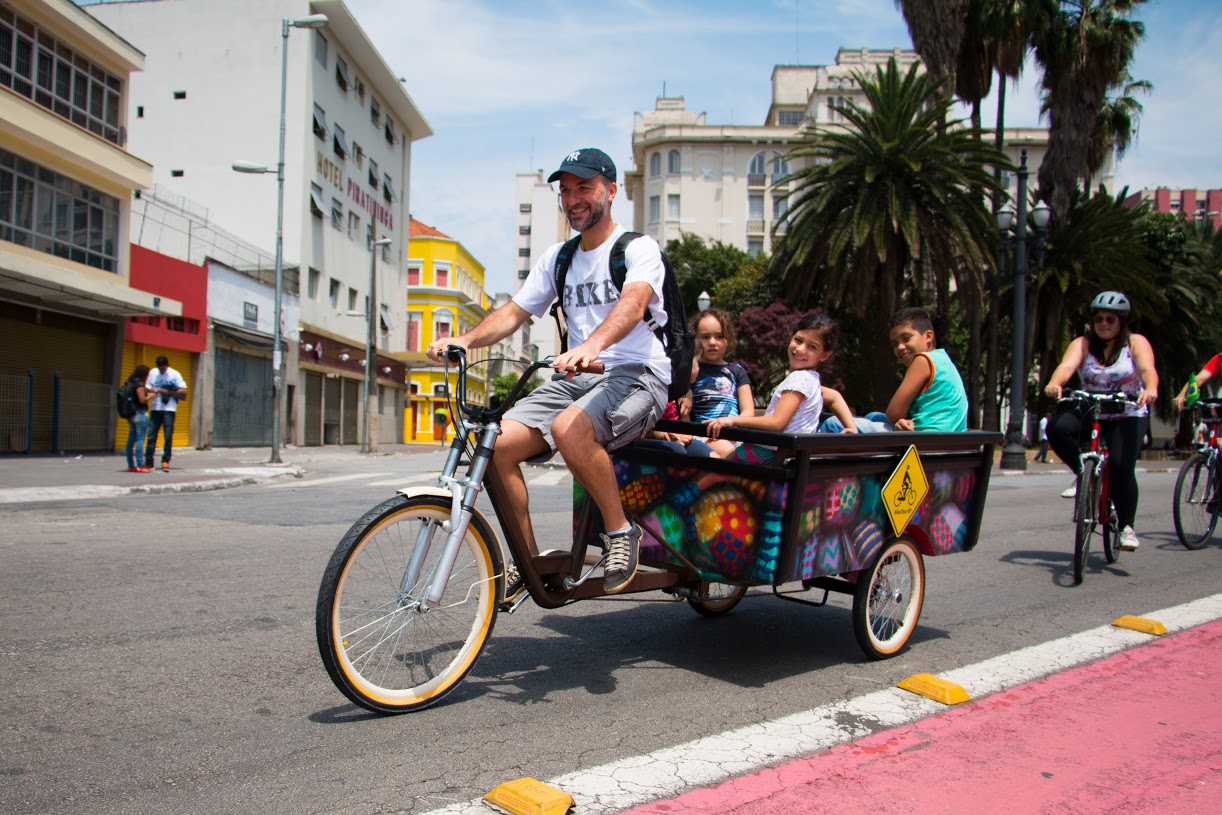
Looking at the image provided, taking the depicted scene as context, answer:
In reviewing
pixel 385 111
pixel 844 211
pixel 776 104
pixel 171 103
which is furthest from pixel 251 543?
pixel 776 104

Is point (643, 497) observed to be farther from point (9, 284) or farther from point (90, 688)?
point (9, 284)

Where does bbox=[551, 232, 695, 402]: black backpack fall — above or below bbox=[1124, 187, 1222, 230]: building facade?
below

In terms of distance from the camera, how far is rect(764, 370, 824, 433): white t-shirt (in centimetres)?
438

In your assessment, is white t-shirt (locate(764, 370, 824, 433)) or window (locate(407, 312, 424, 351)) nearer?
white t-shirt (locate(764, 370, 824, 433))

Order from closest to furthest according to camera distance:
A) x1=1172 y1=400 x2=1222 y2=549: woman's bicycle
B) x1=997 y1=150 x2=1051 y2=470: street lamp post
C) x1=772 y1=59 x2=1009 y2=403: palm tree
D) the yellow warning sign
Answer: the yellow warning sign < x1=1172 y1=400 x2=1222 y2=549: woman's bicycle < x1=997 y1=150 x2=1051 y2=470: street lamp post < x1=772 y1=59 x2=1009 y2=403: palm tree

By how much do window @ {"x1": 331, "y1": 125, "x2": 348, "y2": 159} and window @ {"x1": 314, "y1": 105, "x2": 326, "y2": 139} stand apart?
108 cm

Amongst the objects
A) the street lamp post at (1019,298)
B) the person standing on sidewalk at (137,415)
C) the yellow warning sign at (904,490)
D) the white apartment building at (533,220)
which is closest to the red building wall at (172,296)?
the person standing on sidewalk at (137,415)

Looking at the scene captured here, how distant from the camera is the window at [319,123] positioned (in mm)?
34719

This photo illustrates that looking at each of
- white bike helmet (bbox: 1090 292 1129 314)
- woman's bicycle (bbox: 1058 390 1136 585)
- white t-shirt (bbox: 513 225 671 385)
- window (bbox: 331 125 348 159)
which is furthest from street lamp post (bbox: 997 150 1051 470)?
window (bbox: 331 125 348 159)

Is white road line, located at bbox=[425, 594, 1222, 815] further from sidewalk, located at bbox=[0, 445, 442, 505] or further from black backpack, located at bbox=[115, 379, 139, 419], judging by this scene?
black backpack, located at bbox=[115, 379, 139, 419]

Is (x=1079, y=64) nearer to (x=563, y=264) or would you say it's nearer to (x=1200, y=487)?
(x=1200, y=487)

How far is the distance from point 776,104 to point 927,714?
78753 mm

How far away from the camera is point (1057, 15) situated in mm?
28234

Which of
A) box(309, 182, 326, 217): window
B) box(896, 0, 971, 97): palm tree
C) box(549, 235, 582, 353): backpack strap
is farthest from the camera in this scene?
box(309, 182, 326, 217): window
